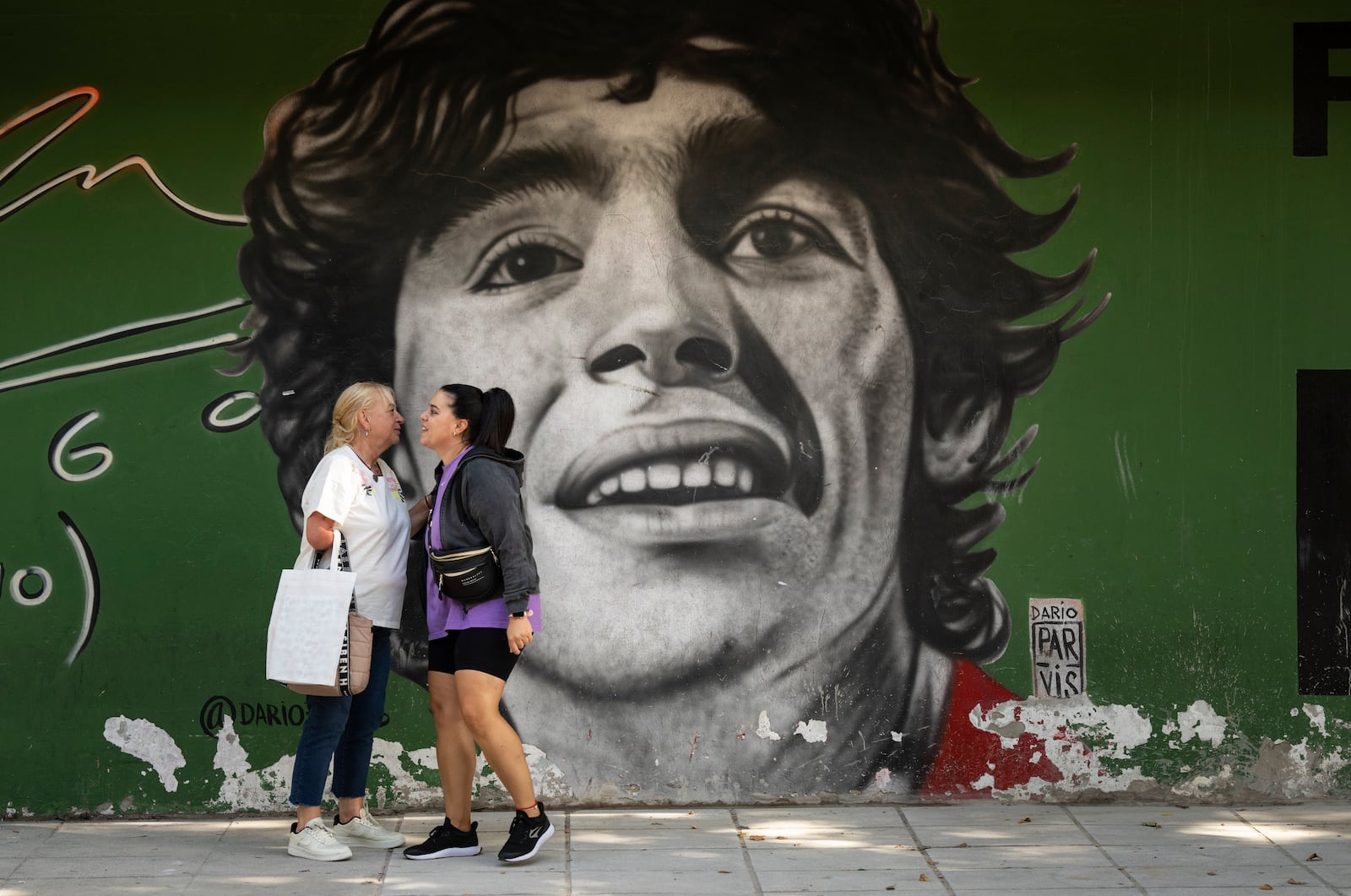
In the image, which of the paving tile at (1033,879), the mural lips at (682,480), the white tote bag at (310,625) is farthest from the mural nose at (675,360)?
the paving tile at (1033,879)

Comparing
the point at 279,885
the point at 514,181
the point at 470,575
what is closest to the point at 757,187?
the point at 514,181

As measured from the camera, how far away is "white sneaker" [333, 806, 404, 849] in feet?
16.7

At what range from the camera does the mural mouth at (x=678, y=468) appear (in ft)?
18.4

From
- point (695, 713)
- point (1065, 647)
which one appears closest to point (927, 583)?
point (1065, 647)

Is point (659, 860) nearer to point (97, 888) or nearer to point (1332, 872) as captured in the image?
point (97, 888)

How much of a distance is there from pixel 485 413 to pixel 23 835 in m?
2.59

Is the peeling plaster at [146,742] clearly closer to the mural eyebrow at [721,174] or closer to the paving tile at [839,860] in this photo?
the paving tile at [839,860]

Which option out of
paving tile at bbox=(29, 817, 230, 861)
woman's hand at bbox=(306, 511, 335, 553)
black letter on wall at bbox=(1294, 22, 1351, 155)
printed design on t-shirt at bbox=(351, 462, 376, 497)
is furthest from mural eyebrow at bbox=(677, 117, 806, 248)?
paving tile at bbox=(29, 817, 230, 861)

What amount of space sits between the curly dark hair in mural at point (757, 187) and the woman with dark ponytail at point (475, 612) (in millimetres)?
709

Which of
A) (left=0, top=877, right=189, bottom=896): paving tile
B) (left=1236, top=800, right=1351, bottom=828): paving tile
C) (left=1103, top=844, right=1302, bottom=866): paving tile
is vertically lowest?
(left=0, top=877, right=189, bottom=896): paving tile

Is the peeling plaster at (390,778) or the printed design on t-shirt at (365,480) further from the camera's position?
the peeling plaster at (390,778)

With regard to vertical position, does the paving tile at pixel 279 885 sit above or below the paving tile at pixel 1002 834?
below

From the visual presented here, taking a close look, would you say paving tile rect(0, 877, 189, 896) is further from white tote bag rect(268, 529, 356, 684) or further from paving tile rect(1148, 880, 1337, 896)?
paving tile rect(1148, 880, 1337, 896)

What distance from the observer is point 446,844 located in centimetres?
496
